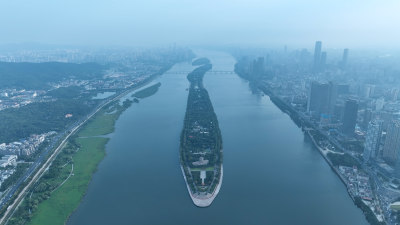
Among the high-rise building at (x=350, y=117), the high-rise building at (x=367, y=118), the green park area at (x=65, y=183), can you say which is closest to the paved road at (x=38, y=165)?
the green park area at (x=65, y=183)

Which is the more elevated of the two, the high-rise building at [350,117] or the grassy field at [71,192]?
the high-rise building at [350,117]

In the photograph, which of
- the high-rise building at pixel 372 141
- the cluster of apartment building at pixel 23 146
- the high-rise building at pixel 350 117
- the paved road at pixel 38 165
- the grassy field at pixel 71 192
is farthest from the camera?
the high-rise building at pixel 350 117

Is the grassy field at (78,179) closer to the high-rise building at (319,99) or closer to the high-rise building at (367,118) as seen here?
the high-rise building at (319,99)

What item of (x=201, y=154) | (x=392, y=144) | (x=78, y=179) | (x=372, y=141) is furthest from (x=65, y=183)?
(x=392, y=144)

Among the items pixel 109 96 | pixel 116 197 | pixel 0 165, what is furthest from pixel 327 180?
pixel 109 96

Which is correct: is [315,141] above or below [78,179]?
above

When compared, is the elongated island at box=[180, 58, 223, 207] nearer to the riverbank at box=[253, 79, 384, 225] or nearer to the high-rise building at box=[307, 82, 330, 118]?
the riverbank at box=[253, 79, 384, 225]

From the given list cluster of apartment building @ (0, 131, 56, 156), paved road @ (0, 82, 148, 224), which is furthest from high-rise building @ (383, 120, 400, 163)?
cluster of apartment building @ (0, 131, 56, 156)

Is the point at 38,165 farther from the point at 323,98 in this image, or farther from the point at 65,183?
the point at 323,98
